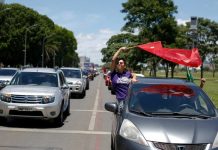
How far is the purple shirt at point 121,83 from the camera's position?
34.3 feet

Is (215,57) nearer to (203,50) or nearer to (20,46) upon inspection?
(203,50)

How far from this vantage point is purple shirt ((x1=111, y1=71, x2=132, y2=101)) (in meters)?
10.4

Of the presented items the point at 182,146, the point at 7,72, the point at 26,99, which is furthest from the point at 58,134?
the point at 7,72

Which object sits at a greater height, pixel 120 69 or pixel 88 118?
pixel 120 69

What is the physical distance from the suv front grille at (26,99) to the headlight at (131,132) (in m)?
6.23

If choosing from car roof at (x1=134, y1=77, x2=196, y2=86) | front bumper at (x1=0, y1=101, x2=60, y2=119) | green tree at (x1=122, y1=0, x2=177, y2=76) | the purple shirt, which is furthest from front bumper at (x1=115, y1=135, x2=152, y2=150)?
green tree at (x1=122, y1=0, x2=177, y2=76)

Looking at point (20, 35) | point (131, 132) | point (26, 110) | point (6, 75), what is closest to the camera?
point (131, 132)

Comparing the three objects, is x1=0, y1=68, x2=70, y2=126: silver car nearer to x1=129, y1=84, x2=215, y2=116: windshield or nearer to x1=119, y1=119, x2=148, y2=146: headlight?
x1=129, y1=84, x2=215, y2=116: windshield

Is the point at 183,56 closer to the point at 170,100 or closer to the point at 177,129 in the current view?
the point at 170,100

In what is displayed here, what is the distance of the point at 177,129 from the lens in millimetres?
6527

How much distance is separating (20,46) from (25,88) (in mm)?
74247

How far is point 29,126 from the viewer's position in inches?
531

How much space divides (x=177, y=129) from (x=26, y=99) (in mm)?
7016

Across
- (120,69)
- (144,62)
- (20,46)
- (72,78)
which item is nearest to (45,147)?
(120,69)
